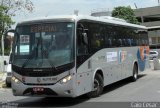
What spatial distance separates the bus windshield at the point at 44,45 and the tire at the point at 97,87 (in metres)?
2.43

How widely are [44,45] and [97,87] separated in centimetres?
305

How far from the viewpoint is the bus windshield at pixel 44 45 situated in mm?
12859

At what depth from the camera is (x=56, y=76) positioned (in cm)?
1266

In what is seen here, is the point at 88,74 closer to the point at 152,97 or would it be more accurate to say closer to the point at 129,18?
the point at 152,97

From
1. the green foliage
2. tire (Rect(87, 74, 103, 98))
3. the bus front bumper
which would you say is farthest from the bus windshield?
the green foliage

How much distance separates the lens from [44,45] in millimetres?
13125

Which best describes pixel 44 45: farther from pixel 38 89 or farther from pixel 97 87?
pixel 97 87

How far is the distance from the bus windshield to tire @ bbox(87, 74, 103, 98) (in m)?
2.43

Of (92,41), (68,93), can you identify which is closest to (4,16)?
(92,41)

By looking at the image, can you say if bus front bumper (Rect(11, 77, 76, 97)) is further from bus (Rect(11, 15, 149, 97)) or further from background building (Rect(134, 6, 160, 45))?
background building (Rect(134, 6, 160, 45))

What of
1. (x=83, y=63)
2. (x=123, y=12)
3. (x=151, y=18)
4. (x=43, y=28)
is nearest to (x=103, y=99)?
(x=83, y=63)

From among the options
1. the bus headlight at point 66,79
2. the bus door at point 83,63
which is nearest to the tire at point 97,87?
the bus door at point 83,63

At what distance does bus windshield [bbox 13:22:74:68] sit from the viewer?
1286 centimetres

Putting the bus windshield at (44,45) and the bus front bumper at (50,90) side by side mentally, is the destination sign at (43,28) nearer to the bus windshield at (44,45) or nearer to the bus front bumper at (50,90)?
the bus windshield at (44,45)
